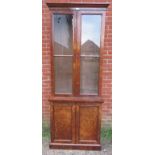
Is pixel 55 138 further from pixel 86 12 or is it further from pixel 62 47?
pixel 86 12

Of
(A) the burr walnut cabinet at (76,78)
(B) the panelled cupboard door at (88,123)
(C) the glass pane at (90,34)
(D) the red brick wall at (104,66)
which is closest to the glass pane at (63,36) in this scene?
(A) the burr walnut cabinet at (76,78)

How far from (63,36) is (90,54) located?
35cm

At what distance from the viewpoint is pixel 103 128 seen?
3.50m

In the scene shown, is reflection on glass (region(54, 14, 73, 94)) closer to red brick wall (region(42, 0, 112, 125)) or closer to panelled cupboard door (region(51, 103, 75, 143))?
panelled cupboard door (region(51, 103, 75, 143))

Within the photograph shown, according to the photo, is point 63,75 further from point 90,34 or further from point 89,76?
point 90,34

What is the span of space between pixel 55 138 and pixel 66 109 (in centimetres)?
38

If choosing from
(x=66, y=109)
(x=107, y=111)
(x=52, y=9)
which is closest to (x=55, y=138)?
(x=66, y=109)

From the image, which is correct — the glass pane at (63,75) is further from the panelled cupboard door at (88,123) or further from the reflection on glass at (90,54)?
the panelled cupboard door at (88,123)

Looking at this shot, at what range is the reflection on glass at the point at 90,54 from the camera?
9.18 feet

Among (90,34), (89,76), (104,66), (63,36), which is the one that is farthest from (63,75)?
(104,66)

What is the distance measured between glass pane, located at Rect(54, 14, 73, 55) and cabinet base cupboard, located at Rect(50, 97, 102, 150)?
0.53m

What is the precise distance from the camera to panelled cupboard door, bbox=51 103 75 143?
2.89m

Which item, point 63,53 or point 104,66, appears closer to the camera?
point 63,53

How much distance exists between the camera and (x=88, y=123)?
9.57ft
